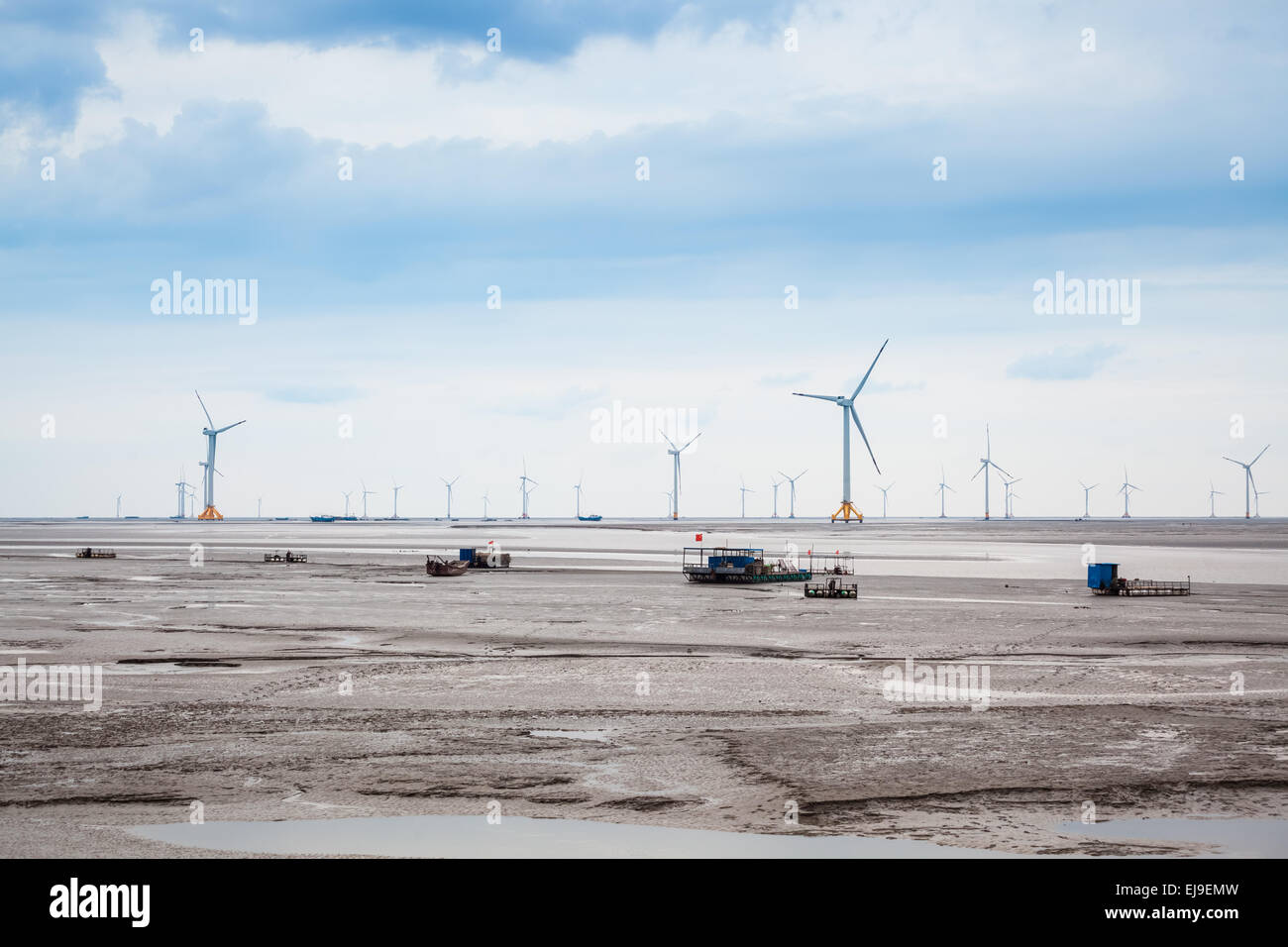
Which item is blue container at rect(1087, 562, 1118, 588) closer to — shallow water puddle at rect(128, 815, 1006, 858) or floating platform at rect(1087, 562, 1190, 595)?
floating platform at rect(1087, 562, 1190, 595)

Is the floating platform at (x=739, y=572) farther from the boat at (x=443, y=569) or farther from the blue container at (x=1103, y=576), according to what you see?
the blue container at (x=1103, y=576)

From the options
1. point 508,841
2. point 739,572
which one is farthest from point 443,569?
point 508,841

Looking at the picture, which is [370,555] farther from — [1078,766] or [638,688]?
[1078,766]

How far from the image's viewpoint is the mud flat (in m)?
18.5

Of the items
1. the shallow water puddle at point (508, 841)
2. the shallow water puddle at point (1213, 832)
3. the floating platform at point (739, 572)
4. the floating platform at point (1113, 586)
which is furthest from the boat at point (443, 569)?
the shallow water puddle at point (1213, 832)

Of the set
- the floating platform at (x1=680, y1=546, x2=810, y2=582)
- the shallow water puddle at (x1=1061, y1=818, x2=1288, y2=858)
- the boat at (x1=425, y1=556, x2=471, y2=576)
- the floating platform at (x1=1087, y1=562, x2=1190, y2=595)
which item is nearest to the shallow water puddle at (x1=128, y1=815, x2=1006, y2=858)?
the shallow water puddle at (x1=1061, y1=818, x2=1288, y2=858)

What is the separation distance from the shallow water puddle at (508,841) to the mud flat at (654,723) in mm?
444

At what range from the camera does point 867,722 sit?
88.5ft

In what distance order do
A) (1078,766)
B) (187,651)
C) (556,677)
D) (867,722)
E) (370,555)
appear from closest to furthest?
(1078,766) < (867,722) < (556,677) < (187,651) < (370,555)

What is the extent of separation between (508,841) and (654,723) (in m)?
10.1

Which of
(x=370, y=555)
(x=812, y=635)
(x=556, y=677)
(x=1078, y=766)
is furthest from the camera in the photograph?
(x=370, y=555)
